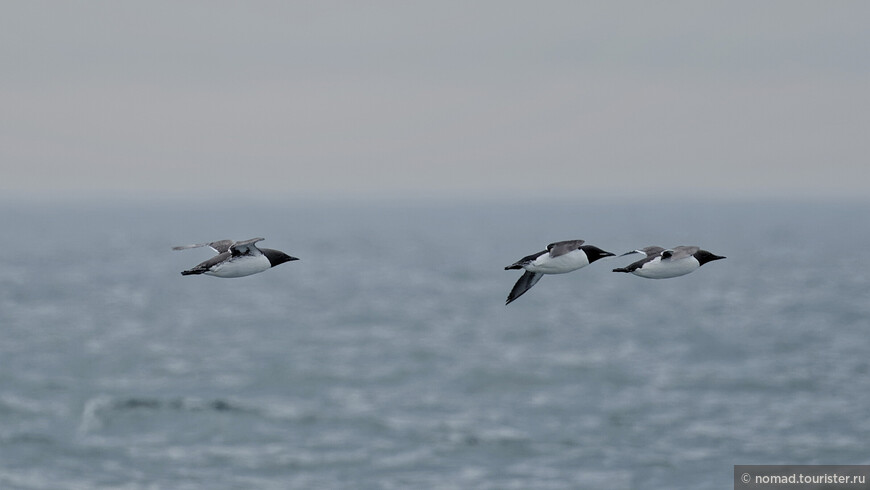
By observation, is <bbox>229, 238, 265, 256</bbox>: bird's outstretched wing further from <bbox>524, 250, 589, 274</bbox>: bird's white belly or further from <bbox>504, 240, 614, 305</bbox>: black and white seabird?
<bbox>524, 250, 589, 274</bbox>: bird's white belly

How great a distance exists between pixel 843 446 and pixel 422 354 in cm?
6091

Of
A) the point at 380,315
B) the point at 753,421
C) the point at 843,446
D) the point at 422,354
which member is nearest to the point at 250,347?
the point at 422,354

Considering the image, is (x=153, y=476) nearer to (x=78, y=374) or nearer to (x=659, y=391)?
(x=78, y=374)

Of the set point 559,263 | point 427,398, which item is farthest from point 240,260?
point 427,398

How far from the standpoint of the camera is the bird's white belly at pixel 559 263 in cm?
1712

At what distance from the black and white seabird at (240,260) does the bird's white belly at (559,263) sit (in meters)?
3.73

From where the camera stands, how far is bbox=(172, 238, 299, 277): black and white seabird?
53.8ft

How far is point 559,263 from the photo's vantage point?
1723 centimetres

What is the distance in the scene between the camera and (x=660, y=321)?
16950 centimetres

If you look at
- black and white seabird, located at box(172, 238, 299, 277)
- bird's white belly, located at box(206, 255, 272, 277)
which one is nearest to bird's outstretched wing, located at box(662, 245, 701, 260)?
black and white seabird, located at box(172, 238, 299, 277)

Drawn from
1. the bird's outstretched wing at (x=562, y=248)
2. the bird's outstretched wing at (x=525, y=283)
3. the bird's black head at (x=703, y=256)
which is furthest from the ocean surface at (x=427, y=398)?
the bird's outstretched wing at (x=562, y=248)

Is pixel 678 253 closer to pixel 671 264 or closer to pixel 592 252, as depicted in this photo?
pixel 671 264

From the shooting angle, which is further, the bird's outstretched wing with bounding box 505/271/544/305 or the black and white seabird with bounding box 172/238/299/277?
the bird's outstretched wing with bounding box 505/271/544/305

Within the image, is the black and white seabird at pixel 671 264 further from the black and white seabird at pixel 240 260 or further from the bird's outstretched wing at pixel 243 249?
the bird's outstretched wing at pixel 243 249
